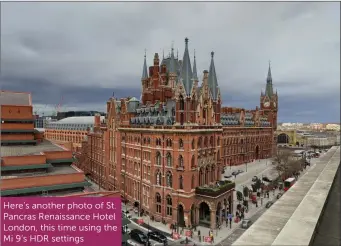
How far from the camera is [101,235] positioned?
22.9 meters

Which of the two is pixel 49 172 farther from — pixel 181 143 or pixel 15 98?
pixel 181 143

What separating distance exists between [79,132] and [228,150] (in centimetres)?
7350

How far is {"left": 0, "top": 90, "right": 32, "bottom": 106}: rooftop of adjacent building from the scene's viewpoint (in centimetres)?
6119

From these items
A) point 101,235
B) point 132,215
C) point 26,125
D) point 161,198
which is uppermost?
point 26,125

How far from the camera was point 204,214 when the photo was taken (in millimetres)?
61562

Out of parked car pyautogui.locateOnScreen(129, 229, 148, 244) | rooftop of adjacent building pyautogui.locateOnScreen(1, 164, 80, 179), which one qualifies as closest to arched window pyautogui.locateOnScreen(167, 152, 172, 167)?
parked car pyautogui.locateOnScreen(129, 229, 148, 244)

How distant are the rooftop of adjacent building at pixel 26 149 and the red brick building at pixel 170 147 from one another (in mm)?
19627

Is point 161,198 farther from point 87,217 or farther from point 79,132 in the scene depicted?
point 79,132

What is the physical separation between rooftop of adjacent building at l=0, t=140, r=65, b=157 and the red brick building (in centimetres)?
1963

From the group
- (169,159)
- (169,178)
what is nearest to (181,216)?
(169,178)

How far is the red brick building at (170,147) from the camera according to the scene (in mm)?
58250

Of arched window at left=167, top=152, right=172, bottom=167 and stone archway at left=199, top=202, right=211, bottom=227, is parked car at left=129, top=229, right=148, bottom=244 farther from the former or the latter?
arched window at left=167, top=152, right=172, bottom=167

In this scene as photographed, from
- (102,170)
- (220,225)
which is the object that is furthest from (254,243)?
(102,170)

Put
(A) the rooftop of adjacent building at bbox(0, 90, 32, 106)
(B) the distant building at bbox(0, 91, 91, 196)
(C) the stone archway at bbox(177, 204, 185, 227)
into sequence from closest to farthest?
(B) the distant building at bbox(0, 91, 91, 196)
(C) the stone archway at bbox(177, 204, 185, 227)
(A) the rooftop of adjacent building at bbox(0, 90, 32, 106)
